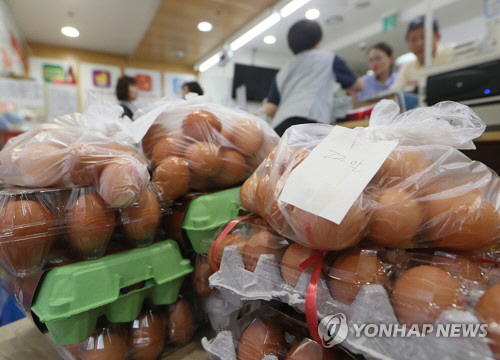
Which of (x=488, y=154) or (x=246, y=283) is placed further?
(x=488, y=154)

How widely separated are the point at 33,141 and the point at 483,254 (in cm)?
70

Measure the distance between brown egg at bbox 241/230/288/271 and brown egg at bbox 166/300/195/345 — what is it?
0.68 feet

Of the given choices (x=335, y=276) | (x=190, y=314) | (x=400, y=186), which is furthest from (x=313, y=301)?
(x=190, y=314)

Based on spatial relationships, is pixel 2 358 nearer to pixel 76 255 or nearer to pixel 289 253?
pixel 76 255

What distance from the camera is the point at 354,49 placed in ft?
16.4

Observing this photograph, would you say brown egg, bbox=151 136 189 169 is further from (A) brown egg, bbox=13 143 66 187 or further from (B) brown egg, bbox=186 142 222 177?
(A) brown egg, bbox=13 143 66 187

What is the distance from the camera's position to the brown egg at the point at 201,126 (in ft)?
1.99

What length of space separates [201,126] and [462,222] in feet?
1.51

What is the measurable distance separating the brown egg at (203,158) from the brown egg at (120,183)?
12cm

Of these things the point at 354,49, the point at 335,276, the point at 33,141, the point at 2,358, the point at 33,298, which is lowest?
the point at 2,358

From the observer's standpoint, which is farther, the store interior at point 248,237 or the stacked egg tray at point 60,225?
the stacked egg tray at point 60,225

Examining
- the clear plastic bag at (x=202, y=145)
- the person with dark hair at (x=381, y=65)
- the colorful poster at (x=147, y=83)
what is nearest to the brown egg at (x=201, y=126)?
the clear plastic bag at (x=202, y=145)

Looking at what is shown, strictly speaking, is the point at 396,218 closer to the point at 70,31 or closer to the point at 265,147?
the point at 265,147

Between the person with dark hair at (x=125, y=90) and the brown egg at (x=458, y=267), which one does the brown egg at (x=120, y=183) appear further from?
the person with dark hair at (x=125, y=90)
